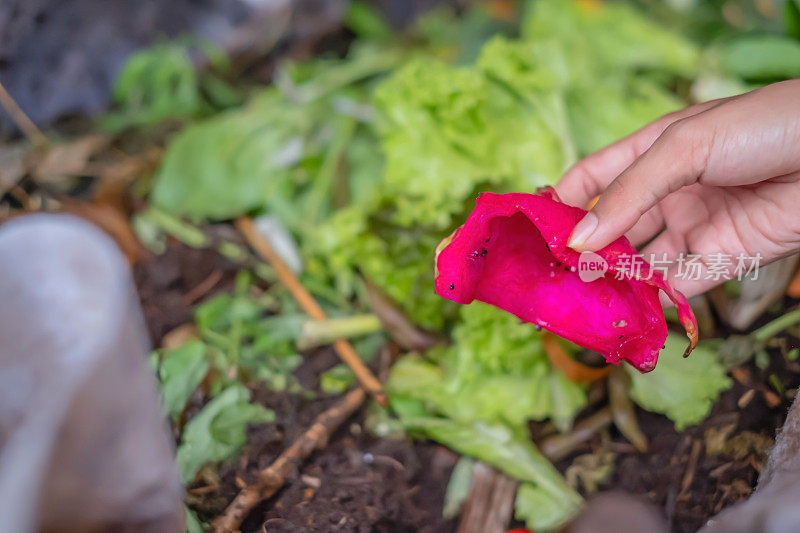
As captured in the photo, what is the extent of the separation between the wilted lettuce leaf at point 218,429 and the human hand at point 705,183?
1.86 feet

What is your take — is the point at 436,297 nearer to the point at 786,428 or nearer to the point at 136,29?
the point at 786,428

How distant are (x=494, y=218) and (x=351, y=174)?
758 millimetres

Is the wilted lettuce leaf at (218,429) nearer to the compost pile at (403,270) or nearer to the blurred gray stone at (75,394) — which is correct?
the compost pile at (403,270)

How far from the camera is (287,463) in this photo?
0.84 m

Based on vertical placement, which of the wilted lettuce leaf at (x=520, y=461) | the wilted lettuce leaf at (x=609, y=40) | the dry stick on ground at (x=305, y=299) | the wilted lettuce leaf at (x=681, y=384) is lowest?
the dry stick on ground at (x=305, y=299)

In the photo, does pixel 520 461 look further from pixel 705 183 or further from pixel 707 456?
pixel 705 183

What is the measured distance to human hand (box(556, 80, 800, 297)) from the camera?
26.0 inches

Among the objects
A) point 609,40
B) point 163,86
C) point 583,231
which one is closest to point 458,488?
point 583,231

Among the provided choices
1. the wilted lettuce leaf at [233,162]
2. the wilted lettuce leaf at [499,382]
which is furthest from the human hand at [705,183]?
the wilted lettuce leaf at [233,162]

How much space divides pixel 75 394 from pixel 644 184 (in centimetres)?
62

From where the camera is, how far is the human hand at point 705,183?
0.66 m

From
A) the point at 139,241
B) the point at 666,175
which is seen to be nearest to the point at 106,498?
the point at 666,175

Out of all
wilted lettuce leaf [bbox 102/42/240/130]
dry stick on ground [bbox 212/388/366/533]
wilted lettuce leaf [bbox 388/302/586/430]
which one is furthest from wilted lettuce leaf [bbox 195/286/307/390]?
wilted lettuce leaf [bbox 102/42/240/130]

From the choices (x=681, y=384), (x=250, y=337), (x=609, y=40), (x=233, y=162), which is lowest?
(x=250, y=337)
